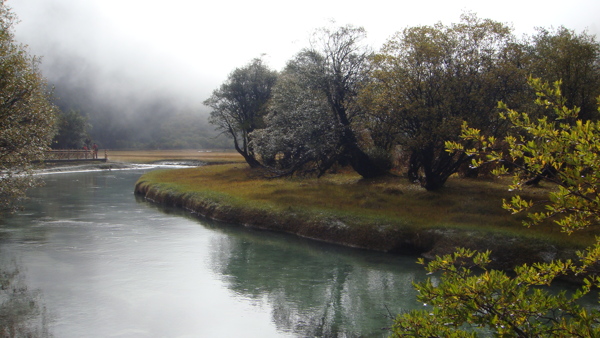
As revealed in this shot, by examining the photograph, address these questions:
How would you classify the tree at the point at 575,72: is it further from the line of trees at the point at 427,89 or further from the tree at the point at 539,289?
the tree at the point at 539,289

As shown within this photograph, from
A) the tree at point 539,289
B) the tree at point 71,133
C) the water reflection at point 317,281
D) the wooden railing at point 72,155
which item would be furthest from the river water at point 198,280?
the tree at point 71,133

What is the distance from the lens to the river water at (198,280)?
13914 millimetres

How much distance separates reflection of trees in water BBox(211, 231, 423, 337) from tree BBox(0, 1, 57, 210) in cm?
950

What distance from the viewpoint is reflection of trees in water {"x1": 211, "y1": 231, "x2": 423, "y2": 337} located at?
1410cm

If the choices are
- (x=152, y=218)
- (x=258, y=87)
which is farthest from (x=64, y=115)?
(x=152, y=218)

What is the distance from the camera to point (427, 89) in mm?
28719

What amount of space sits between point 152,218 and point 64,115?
311ft

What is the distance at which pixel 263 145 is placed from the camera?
46.2 m

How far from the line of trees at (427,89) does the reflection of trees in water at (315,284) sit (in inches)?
400

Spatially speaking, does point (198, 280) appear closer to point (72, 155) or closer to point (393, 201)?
point (393, 201)

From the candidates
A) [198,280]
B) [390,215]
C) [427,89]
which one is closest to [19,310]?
[198,280]

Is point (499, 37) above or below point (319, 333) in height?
above

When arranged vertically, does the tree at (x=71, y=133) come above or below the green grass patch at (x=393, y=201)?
above

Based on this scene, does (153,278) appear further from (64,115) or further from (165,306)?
(64,115)
